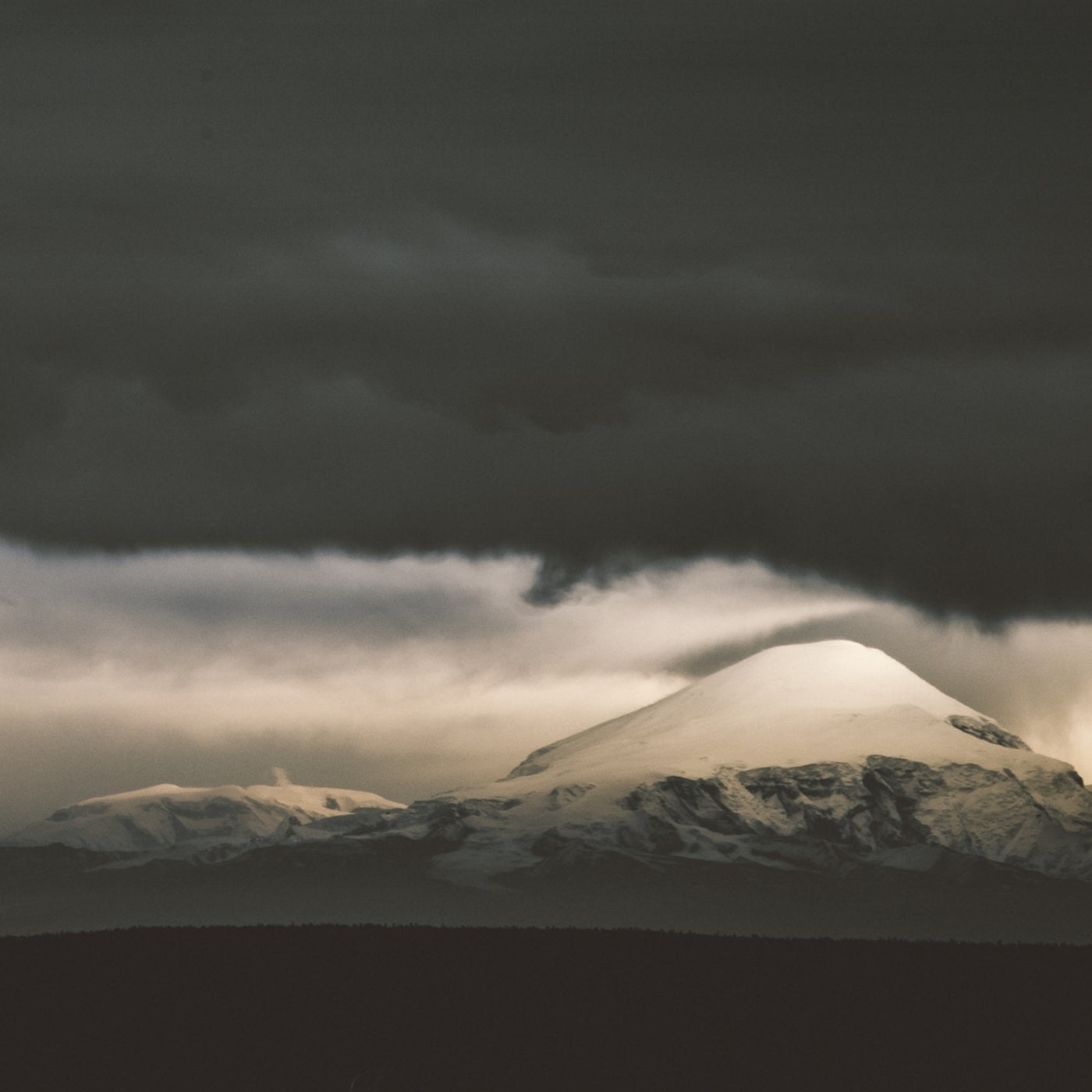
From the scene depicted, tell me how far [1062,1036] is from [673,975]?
60.8ft

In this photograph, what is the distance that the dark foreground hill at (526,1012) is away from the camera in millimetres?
73688

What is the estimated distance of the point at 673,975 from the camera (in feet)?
295

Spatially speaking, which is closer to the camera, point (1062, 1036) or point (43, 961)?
point (1062, 1036)

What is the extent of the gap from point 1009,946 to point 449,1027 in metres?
33.3

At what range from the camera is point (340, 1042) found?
3044 inches

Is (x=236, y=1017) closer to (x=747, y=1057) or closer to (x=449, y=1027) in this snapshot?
(x=449, y=1027)

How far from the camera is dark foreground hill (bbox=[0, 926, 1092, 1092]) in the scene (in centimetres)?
7369

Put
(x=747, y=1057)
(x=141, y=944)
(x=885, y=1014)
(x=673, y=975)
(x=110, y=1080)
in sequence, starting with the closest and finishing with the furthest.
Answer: (x=110, y=1080) < (x=747, y=1057) < (x=885, y=1014) < (x=673, y=975) < (x=141, y=944)

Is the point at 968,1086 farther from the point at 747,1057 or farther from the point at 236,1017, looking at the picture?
the point at 236,1017

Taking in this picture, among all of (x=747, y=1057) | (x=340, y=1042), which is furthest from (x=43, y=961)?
(x=747, y=1057)

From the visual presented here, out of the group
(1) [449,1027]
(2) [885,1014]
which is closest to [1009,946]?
(2) [885,1014]

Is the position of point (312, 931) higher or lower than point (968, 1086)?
higher

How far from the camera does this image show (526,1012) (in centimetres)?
8412

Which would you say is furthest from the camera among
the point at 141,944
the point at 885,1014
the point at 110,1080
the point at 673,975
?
the point at 141,944
